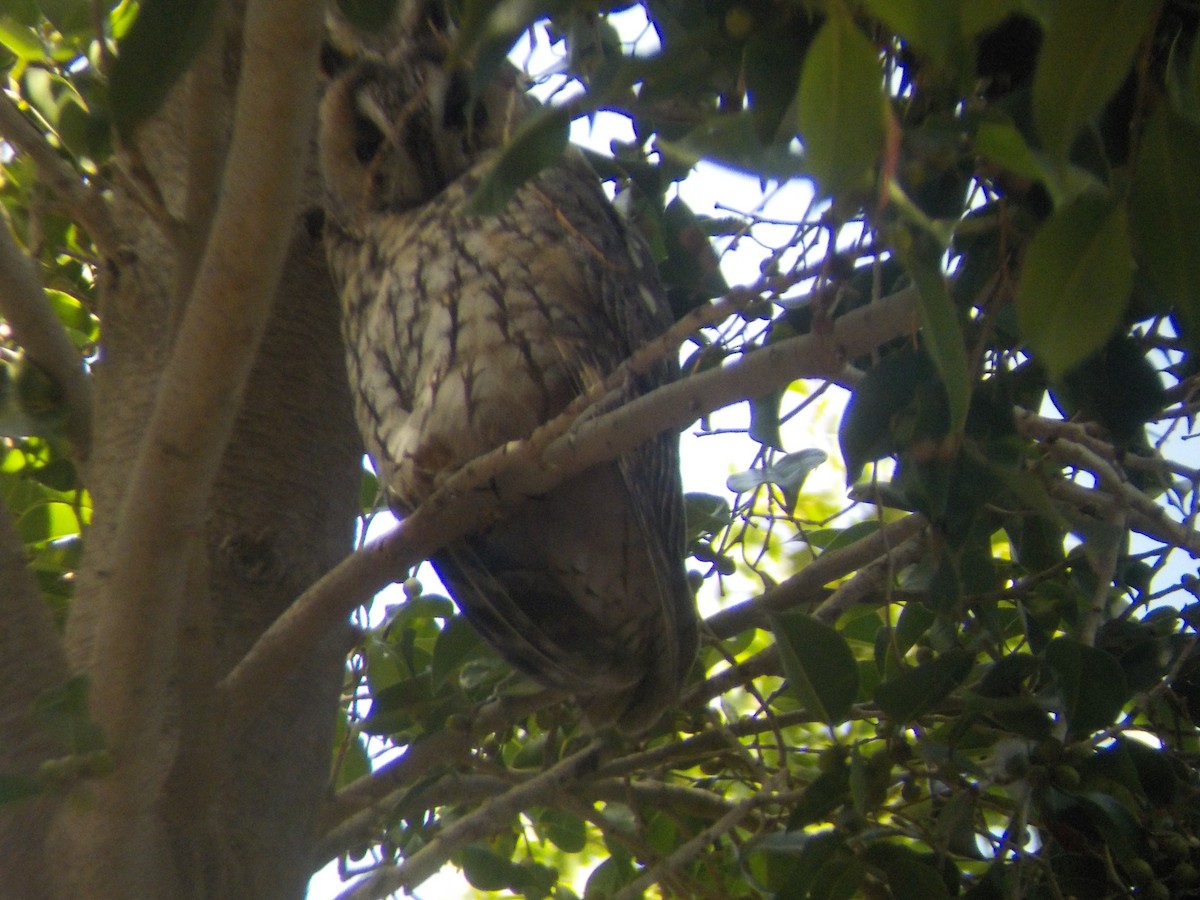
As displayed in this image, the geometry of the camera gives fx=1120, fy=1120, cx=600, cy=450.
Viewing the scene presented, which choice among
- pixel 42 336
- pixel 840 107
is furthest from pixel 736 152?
pixel 42 336

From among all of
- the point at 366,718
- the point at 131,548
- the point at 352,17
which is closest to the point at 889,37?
the point at 352,17

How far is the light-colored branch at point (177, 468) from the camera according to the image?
0.68 m

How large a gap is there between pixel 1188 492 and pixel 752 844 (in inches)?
22.1

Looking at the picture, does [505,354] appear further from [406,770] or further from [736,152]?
[736,152]

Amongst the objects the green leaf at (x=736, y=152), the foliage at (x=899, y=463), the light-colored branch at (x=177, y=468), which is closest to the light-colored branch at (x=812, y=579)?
the foliage at (x=899, y=463)

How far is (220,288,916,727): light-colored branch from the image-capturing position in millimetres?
646

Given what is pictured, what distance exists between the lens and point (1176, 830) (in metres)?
0.95

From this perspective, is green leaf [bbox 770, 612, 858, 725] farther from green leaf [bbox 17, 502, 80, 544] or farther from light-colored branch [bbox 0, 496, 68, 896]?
green leaf [bbox 17, 502, 80, 544]

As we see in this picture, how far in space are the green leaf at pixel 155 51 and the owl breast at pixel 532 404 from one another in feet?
1.81

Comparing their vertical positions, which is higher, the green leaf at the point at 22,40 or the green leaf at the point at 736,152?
the green leaf at the point at 22,40

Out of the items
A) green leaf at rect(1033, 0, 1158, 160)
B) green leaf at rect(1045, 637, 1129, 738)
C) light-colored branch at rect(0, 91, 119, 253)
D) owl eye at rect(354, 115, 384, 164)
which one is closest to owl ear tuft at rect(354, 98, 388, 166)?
owl eye at rect(354, 115, 384, 164)

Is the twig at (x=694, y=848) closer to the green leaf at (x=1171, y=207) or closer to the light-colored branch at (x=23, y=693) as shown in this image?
the light-colored branch at (x=23, y=693)

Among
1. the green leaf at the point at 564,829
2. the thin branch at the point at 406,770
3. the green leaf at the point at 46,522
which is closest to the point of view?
the thin branch at the point at 406,770

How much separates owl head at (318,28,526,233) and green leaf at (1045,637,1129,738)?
81 cm
